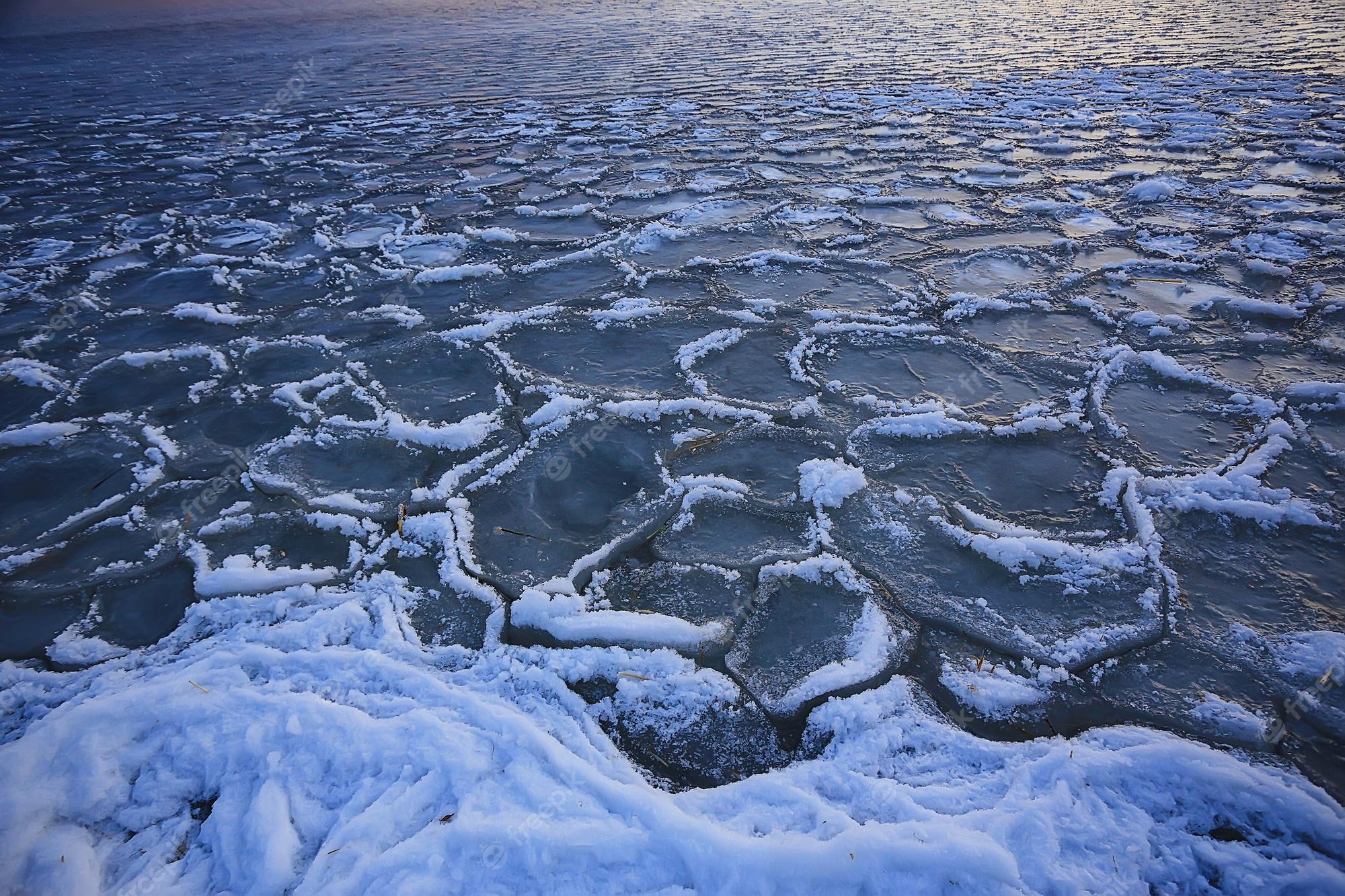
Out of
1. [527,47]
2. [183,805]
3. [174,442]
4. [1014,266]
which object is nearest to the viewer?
[183,805]

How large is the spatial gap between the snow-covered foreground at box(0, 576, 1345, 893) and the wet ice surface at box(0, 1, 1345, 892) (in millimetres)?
45

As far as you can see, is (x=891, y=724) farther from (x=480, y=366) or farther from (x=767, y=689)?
(x=480, y=366)

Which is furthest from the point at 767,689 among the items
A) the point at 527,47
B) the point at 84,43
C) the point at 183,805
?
the point at 84,43

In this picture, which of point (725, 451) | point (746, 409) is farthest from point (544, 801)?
point (746, 409)

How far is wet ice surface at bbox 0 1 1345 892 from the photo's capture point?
1.58 metres

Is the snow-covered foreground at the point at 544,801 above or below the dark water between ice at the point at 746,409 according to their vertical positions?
below

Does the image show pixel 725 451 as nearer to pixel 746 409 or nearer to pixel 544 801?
pixel 746 409

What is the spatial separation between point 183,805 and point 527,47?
15405mm

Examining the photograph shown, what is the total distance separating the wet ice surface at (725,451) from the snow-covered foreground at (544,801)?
5cm

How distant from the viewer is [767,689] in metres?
1.56

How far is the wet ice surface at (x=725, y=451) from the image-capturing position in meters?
1.58

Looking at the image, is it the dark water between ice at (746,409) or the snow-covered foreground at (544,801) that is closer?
the snow-covered foreground at (544,801)

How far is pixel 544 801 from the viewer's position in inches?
51.5

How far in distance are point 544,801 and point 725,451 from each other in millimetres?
1304
